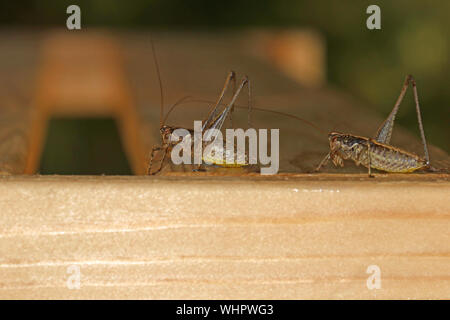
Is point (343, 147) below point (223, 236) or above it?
above

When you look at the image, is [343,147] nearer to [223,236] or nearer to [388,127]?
[388,127]

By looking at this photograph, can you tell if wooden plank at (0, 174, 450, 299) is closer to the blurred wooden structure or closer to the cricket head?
the blurred wooden structure

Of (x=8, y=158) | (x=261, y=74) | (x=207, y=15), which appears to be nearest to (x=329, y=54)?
(x=207, y=15)

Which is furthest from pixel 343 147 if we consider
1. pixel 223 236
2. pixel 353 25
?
pixel 353 25

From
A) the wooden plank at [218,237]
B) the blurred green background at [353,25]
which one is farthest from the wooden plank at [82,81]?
the blurred green background at [353,25]

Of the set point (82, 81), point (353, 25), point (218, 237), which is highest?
point (353, 25)

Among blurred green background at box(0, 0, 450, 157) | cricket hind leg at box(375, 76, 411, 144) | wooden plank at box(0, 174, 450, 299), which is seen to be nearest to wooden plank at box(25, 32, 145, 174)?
cricket hind leg at box(375, 76, 411, 144)

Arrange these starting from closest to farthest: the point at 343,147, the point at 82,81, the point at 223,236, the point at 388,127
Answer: the point at 223,236, the point at 343,147, the point at 388,127, the point at 82,81
